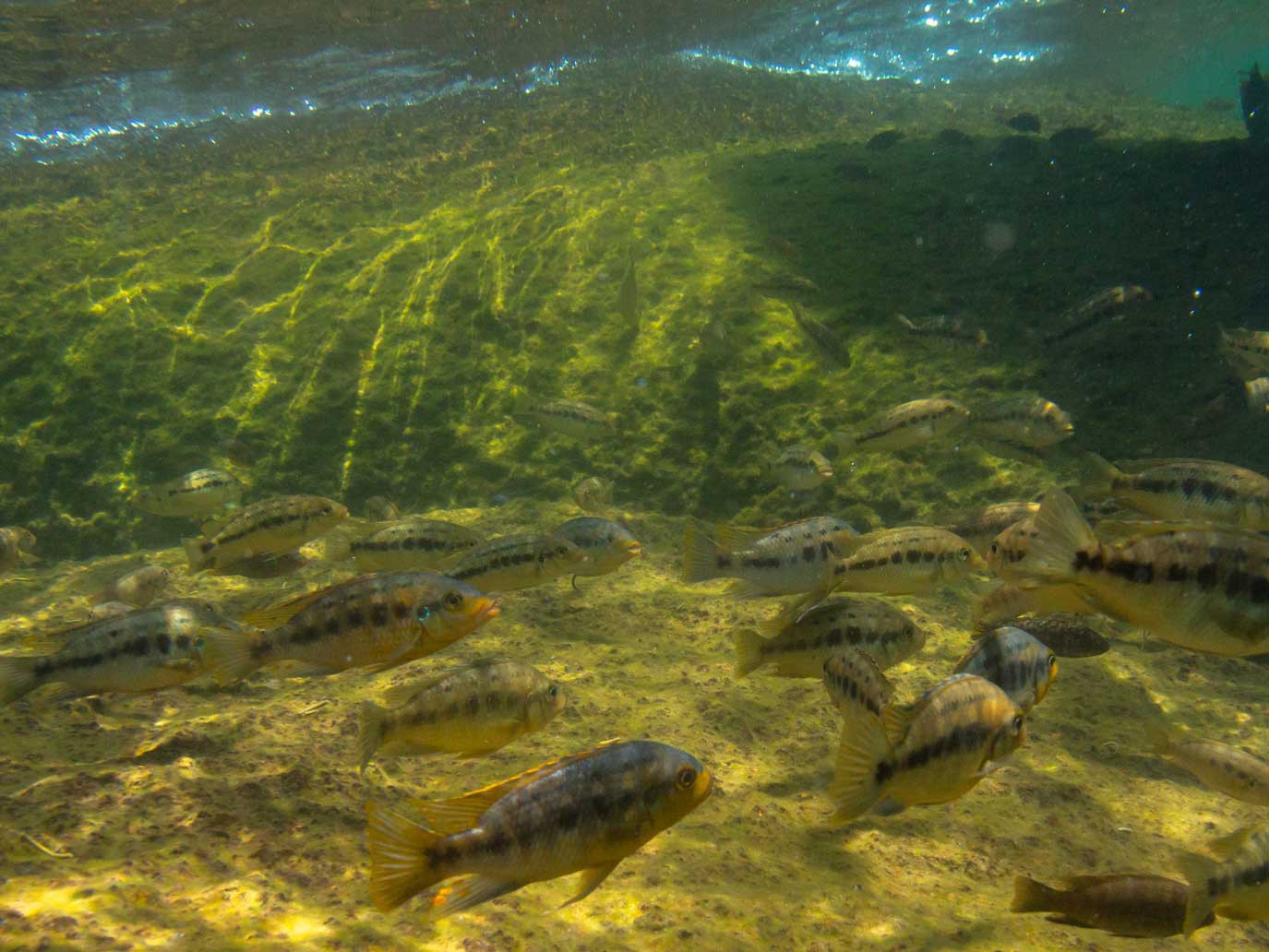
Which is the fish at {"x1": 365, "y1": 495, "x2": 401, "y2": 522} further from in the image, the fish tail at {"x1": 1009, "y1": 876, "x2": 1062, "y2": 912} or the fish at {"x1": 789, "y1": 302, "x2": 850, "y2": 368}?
the fish tail at {"x1": 1009, "y1": 876, "x2": 1062, "y2": 912}

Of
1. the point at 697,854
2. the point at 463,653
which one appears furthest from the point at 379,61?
the point at 697,854

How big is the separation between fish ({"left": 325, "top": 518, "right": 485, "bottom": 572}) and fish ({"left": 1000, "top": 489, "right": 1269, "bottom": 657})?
361 centimetres

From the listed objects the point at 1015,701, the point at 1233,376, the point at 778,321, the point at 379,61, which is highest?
the point at 379,61

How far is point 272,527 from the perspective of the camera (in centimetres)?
493

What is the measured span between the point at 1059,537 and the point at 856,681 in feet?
3.73

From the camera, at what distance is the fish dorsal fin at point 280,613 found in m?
2.86

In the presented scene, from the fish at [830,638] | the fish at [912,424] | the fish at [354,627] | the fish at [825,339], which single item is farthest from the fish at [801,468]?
the fish at [354,627]

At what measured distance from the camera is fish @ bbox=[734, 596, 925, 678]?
3.54 m

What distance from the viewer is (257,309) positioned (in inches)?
375

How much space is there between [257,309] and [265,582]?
4.50 metres

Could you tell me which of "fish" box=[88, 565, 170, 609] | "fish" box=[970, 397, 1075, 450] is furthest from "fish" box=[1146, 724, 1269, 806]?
"fish" box=[88, 565, 170, 609]

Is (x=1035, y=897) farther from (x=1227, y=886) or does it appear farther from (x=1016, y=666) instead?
(x=1016, y=666)

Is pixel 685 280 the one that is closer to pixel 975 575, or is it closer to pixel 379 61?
pixel 975 575

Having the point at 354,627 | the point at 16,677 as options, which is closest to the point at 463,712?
the point at 354,627
